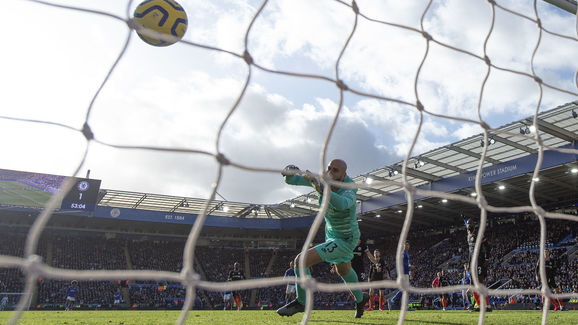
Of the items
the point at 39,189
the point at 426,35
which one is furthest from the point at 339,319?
the point at 39,189

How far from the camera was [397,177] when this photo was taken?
2369cm

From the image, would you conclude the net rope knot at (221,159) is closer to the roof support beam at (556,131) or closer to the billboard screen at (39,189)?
the roof support beam at (556,131)

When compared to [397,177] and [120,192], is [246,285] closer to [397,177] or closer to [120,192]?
[397,177]

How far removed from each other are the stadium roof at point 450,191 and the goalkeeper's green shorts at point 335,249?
574 centimetres

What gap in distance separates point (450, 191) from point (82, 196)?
2049 centimetres

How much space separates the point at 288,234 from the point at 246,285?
3745 cm

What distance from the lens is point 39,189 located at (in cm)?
2488

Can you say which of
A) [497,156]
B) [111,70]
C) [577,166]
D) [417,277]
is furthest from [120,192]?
[111,70]

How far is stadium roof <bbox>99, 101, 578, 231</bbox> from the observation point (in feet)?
54.5

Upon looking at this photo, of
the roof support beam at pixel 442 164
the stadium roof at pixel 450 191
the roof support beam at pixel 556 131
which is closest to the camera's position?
the roof support beam at pixel 556 131

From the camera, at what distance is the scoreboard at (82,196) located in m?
24.2

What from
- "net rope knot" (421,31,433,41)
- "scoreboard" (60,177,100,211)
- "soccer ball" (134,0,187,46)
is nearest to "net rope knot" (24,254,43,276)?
"soccer ball" (134,0,187,46)

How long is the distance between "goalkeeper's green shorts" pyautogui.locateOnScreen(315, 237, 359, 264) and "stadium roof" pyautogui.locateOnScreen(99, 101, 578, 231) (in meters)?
5.74

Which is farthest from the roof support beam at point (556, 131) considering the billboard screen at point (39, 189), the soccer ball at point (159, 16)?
the billboard screen at point (39, 189)
